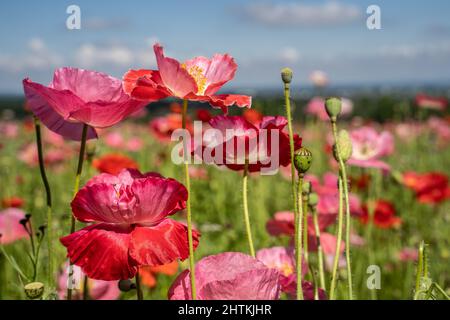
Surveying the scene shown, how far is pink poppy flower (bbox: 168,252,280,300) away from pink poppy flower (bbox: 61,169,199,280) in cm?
3

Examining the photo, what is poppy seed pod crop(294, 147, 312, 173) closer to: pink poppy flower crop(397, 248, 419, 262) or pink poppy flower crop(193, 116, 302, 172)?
pink poppy flower crop(193, 116, 302, 172)

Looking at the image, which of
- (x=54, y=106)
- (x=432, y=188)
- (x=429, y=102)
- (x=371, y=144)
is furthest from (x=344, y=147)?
(x=429, y=102)

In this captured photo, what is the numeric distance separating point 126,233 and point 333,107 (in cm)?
23

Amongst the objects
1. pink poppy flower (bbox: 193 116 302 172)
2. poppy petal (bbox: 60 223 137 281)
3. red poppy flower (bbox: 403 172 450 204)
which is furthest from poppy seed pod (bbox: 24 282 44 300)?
red poppy flower (bbox: 403 172 450 204)

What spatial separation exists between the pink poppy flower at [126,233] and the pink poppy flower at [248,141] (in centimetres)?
10

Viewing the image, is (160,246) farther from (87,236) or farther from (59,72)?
(59,72)

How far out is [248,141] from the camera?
0.55 m

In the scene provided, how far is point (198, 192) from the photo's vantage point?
2.07 metres

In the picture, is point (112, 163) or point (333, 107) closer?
point (333, 107)

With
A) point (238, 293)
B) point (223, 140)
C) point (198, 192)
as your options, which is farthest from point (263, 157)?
point (198, 192)

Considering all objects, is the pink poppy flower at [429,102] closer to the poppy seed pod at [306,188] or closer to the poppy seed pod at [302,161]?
the poppy seed pod at [306,188]

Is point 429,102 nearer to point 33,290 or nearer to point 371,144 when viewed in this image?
point 371,144

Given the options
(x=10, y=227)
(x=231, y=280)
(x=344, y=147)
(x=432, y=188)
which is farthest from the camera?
(x=432, y=188)
